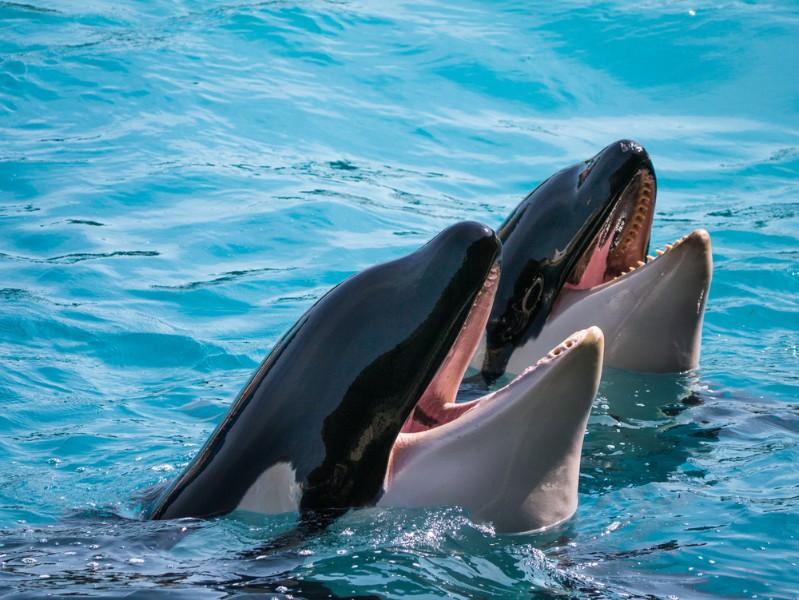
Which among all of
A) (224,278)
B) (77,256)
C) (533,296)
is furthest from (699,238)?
(77,256)

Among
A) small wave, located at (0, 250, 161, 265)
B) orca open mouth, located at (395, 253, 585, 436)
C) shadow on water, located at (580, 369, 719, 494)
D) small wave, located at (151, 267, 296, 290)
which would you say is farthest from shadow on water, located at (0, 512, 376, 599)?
small wave, located at (0, 250, 161, 265)

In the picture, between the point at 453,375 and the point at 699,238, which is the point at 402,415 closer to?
the point at 453,375

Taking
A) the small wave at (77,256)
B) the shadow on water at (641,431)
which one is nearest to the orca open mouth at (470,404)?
the shadow on water at (641,431)

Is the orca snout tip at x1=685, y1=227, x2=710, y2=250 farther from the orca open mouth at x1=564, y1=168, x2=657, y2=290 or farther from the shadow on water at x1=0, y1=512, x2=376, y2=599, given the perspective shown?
the shadow on water at x1=0, y1=512, x2=376, y2=599

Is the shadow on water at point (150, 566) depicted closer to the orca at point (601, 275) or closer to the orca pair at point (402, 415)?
the orca pair at point (402, 415)

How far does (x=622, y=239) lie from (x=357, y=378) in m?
2.74

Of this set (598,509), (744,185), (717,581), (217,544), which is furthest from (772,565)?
(744,185)

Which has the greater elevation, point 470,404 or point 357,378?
point 357,378

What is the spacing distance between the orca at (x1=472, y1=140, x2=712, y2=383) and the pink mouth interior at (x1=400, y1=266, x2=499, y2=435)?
1848 mm

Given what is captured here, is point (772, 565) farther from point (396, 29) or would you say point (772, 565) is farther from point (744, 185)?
point (396, 29)

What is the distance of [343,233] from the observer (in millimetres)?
12195

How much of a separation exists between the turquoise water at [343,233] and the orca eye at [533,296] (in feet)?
2.11

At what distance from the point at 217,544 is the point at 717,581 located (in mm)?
1929

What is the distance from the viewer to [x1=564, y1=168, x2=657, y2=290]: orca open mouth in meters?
6.57
